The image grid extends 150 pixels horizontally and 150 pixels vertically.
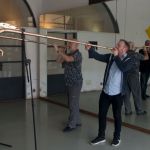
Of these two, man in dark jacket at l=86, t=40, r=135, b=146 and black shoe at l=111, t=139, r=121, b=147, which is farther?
black shoe at l=111, t=139, r=121, b=147

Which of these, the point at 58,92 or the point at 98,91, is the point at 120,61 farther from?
the point at 58,92

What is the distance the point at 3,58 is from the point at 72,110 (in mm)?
2950

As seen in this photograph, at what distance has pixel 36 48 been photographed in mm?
7379

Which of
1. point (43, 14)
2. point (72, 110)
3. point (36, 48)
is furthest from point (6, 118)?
point (43, 14)

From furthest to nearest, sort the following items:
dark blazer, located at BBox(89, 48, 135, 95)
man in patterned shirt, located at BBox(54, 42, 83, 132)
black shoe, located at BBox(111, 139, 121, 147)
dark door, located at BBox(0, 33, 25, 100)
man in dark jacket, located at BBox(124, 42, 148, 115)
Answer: dark door, located at BBox(0, 33, 25, 100) → man in dark jacket, located at BBox(124, 42, 148, 115) → man in patterned shirt, located at BBox(54, 42, 83, 132) → black shoe, located at BBox(111, 139, 121, 147) → dark blazer, located at BBox(89, 48, 135, 95)

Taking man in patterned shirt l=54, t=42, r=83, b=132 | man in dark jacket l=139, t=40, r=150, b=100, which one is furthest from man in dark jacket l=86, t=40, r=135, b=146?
man in dark jacket l=139, t=40, r=150, b=100

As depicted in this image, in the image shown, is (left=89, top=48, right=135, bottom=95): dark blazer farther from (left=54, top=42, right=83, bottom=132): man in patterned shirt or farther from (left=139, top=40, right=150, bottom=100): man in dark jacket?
(left=139, top=40, right=150, bottom=100): man in dark jacket

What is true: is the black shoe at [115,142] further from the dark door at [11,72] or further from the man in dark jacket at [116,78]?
the dark door at [11,72]

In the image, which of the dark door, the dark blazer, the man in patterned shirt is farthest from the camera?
the dark door

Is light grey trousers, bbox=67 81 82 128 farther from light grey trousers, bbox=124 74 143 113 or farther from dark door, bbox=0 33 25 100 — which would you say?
dark door, bbox=0 33 25 100

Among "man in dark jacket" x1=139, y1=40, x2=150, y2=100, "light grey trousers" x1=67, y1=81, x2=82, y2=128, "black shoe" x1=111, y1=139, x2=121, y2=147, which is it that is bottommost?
"black shoe" x1=111, y1=139, x2=121, y2=147

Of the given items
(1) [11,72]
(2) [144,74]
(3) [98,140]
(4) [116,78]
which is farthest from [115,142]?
(1) [11,72]

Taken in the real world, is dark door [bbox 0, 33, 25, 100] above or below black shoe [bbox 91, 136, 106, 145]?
above

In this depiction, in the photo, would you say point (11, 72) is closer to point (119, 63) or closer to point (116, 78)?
point (116, 78)
